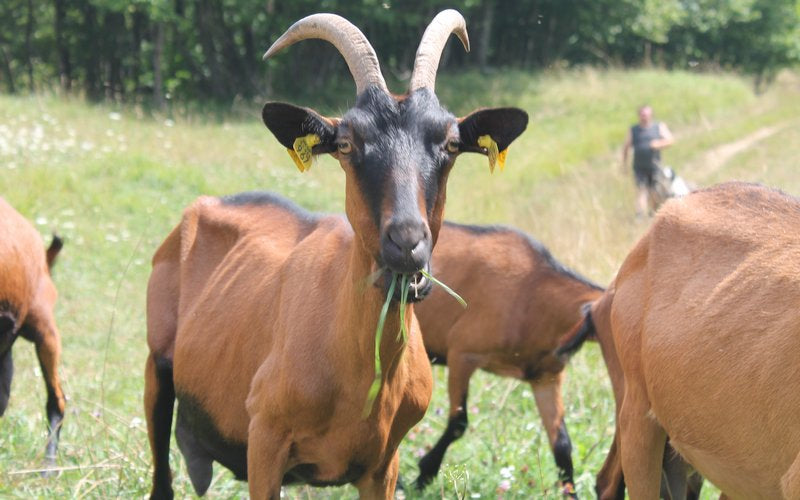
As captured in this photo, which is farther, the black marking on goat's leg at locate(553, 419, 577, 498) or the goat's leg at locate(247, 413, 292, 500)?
the black marking on goat's leg at locate(553, 419, 577, 498)

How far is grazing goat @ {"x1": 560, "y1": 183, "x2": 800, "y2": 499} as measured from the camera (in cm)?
380

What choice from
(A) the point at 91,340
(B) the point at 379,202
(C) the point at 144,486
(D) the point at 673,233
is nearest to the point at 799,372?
(D) the point at 673,233

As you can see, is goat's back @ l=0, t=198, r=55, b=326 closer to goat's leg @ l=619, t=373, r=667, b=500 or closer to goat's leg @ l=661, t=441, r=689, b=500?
goat's leg @ l=619, t=373, r=667, b=500

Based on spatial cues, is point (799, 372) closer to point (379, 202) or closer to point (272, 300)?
point (379, 202)

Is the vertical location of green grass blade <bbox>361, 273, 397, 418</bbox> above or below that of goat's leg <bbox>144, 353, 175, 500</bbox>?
above

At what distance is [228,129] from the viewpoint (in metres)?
21.9

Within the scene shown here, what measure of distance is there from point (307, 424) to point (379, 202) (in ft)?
3.40

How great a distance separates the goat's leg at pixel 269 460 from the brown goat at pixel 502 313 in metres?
2.96

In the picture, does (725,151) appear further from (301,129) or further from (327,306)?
(301,129)

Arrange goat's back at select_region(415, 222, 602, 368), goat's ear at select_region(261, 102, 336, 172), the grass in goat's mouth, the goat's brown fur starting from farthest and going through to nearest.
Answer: goat's back at select_region(415, 222, 602, 368)
the goat's brown fur
goat's ear at select_region(261, 102, 336, 172)
the grass in goat's mouth

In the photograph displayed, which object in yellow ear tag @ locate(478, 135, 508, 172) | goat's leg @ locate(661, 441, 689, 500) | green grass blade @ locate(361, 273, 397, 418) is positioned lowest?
goat's leg @ locate(661, 441, 689, 500)

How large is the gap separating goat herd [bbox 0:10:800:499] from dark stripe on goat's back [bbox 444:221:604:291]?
186 centimetres

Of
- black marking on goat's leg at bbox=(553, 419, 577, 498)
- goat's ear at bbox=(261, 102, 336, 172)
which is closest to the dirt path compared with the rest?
black marking on goat's leg at bbox=(553, 419, 577, 498)

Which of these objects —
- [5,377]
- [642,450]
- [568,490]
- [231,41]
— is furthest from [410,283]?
[231,41]
